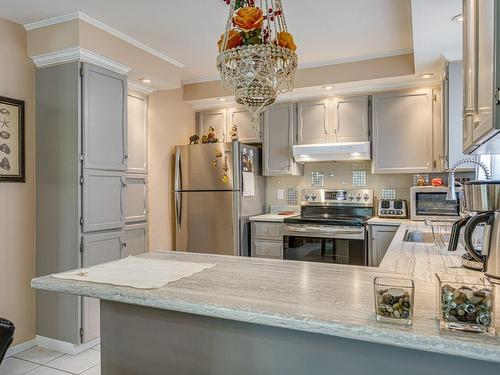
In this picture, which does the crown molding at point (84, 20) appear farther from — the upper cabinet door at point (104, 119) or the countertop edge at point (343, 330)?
the countertop edge at point (343, 330)

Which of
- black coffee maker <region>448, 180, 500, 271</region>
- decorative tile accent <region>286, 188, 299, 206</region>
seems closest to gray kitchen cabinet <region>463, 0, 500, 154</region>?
black coffee maker <region>448, 180, 500, 271</region>

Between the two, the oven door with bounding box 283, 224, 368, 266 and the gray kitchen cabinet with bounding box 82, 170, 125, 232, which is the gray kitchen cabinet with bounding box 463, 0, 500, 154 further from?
the gray kitchen cabinet with bounding box 82, 170, 125, 232

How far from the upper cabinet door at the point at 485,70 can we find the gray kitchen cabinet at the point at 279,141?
2971 mm

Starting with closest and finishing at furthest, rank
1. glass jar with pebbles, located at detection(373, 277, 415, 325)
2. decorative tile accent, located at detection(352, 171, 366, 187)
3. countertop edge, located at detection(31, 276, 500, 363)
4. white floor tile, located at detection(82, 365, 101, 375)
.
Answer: countertop edge, located at detection(31, 276, 500, 363) → glass jar with pebbles, located at detection(373, 277, 415, 325) → white floor tile, located at detection(82, 365, 101, 375) → decorative tile accent, located at detection(352, 171, 366, 187)

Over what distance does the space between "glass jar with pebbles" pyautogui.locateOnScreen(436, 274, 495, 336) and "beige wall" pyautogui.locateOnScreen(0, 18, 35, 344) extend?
2980 mm

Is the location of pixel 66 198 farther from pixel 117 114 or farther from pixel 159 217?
pixel 159 217

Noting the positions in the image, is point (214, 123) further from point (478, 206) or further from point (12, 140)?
point (478, 206)

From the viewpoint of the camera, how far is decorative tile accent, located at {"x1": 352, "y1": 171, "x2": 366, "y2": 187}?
4254mm

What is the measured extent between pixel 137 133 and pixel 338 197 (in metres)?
2.32

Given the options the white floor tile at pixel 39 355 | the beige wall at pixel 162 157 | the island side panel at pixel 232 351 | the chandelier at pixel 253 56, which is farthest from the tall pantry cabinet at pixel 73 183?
the chandelier at pixel 253 56

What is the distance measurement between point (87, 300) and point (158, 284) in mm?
1910

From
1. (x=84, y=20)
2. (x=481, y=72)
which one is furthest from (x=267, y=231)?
(x=481, y=72)

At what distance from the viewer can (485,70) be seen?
115 cm

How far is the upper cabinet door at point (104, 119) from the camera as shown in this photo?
2.88 meters
